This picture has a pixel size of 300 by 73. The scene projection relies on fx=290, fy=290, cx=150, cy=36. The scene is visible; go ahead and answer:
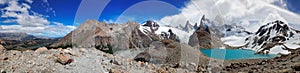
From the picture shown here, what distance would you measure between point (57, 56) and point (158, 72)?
507 centimetres

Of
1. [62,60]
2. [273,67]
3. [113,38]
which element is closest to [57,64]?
[62,60]

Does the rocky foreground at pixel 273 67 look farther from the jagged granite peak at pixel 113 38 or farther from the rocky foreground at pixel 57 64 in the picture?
the jagged granite peak at pixel 113 38

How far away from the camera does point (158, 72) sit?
1498cm

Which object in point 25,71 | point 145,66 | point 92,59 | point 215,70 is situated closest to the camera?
point 25,71

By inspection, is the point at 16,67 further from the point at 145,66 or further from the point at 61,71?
the point at 145,66

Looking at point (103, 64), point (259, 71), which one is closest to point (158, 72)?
point (103, 64)

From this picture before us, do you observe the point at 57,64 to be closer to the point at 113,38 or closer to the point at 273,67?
the point at 273,67

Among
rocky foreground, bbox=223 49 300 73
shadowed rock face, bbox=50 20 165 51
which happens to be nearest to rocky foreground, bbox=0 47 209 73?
rocky foreground, bbox=223 49 300 73

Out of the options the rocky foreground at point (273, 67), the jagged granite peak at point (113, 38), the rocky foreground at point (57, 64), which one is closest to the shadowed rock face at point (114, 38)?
the jagged granite peak at point (113, 38)

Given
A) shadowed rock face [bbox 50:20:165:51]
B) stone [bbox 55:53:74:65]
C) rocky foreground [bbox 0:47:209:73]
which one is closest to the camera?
rocky foreground [bbox 0:47:209:73]

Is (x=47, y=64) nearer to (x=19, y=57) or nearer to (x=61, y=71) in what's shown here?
(x=61, y=71)

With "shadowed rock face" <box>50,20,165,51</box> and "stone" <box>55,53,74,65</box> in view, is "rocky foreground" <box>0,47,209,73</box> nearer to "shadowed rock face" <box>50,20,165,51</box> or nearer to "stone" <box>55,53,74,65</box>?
"stone" <box>55,53,74,65</box>

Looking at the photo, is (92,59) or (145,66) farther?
(145,66)

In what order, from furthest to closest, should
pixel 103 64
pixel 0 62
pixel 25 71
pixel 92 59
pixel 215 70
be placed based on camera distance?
pixel 215 70 → pixel 92 59 → pixel 103 64 → pixel 0 62 → pixel 25 71
